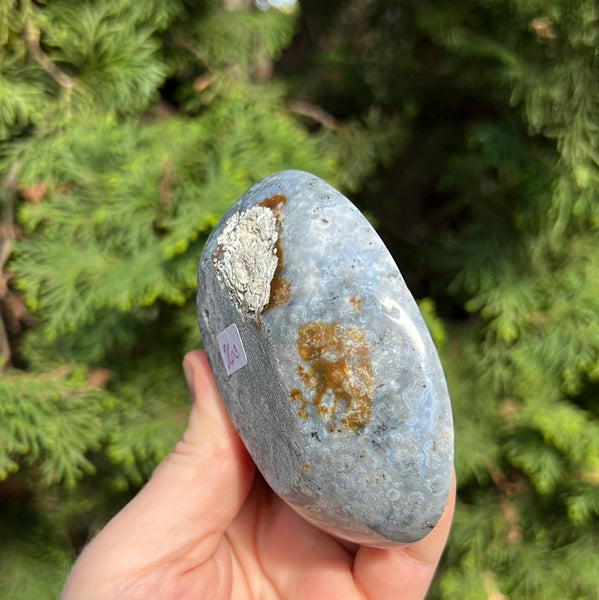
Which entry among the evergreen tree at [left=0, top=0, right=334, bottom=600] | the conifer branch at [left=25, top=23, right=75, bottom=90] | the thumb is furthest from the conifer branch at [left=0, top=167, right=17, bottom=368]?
the thumb

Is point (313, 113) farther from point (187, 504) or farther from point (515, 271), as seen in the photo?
point (187, 504)

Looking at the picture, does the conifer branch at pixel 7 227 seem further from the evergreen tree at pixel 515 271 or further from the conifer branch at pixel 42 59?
the evergreen tree at pixel 515 271

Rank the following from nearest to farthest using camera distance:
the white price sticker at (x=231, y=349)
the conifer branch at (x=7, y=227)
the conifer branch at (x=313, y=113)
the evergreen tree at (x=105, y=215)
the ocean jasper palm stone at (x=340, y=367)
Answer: the ocean jasper palm stone at (x=340, y=367) → the white price sticker at (x=231, y=349) → the evergreen tree at (x=105, y=215) → the conifer branch at (x=7, y=227) → the conifer branch at (x=313, y=113)

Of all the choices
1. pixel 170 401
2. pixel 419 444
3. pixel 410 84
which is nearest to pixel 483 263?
pixel 410 84

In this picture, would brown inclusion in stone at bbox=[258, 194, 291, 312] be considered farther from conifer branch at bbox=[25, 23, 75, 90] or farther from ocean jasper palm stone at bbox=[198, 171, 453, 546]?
conifer branch at bbox=[25, 23, 75, 90]

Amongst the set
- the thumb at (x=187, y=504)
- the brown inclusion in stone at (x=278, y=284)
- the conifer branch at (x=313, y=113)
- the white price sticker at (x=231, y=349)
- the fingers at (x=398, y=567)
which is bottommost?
the fingers at (x=398, y=567)

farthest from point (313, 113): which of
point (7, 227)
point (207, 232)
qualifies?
point (7, 227)

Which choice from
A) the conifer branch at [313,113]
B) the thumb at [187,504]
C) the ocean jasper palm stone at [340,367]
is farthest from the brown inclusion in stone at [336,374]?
the conifer branch at [313,113]

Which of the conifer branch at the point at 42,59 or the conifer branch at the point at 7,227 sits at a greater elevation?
the conifer branch at the point at 42,59

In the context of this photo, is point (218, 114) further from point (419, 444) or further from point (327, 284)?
point (419, 444)
